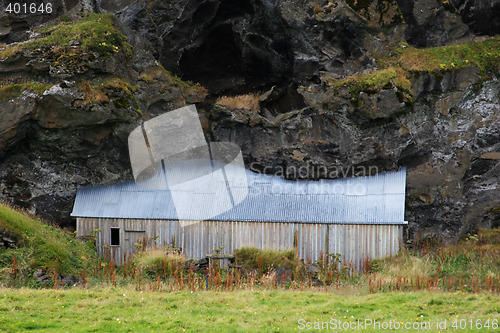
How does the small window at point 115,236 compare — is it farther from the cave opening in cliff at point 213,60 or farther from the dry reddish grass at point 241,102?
the cave opening in cliff at point 213,60

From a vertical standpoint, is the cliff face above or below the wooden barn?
above

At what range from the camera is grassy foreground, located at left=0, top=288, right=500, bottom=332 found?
1338 cm

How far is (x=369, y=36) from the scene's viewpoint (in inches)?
1077

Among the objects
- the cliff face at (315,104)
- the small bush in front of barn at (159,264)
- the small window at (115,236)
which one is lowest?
the small bush in front of barn at (159,264)

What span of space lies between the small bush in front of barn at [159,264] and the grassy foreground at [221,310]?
165 inches

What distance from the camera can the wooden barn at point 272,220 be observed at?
23734 millimetres

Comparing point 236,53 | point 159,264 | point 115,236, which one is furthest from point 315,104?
point 115,236

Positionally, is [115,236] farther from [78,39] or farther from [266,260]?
[78,39]

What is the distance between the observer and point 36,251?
19.9 meters

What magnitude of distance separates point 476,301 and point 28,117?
810 inches

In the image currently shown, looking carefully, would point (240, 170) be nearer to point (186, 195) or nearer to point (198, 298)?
point (186, 195)

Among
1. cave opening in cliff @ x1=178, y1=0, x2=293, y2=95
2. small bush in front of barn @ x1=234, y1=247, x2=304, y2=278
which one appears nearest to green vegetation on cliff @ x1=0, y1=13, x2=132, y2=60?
cave opening in cliff @ x1=178, y1=0, x2=293, y2=95

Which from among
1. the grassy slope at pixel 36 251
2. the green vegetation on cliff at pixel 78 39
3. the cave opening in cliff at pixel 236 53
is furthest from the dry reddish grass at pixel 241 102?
the grassy slope at pixel 36 251

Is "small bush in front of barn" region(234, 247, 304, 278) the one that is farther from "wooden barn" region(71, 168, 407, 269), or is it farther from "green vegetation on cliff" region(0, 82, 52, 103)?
"green vegetation on cliff" region(0, 82, 52, 103)
